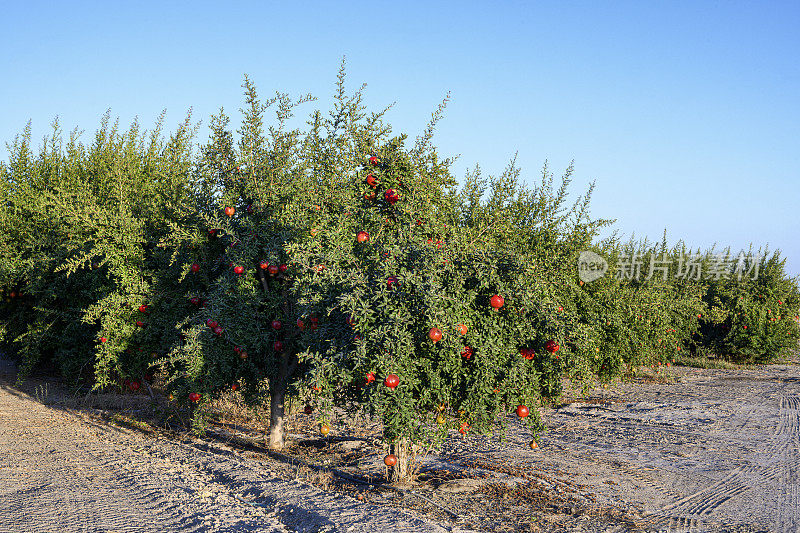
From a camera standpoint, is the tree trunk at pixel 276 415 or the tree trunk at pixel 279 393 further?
the tree trunk at pixel 276 415

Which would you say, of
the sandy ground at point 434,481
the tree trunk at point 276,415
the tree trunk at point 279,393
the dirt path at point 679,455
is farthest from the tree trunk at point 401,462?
the tree trunk at point 276,415

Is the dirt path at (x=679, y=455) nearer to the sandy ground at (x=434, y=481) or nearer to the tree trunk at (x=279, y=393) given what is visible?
the sandy ground at (x=434, y=481)

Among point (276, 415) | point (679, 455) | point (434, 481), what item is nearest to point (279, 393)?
point (276, 415)

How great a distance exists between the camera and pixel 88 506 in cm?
542

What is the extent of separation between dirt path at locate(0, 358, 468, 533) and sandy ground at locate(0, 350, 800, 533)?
2 cm

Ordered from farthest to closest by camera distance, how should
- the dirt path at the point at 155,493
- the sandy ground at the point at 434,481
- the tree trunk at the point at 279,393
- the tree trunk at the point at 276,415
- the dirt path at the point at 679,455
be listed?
the tree trunk at the point at 276,415 < the tree trunk at the point at 279,393 < the dirt path at the point at 679,455 < the sandy ground at the point at 434,481 < the dirt path at the point at 155,493

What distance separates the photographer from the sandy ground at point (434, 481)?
529 centimetres

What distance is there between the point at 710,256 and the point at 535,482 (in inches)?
717

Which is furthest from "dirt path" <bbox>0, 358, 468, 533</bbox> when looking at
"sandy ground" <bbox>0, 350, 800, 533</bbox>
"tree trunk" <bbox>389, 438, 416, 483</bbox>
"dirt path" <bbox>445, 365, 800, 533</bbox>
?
"dirt path" <bbox>445, 365, 800, 533</bbox>

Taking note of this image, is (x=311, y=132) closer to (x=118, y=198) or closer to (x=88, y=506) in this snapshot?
(x=118, y=198)

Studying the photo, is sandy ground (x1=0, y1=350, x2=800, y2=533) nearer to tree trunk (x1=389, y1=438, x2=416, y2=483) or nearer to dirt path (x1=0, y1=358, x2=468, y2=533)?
dirt path (x1=0, y1=358, x2=468, y2=533)

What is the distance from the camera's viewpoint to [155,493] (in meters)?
5.85

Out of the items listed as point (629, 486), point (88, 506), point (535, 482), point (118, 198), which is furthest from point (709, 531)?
point (118, 198)

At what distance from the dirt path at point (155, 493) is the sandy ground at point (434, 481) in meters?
0.02
